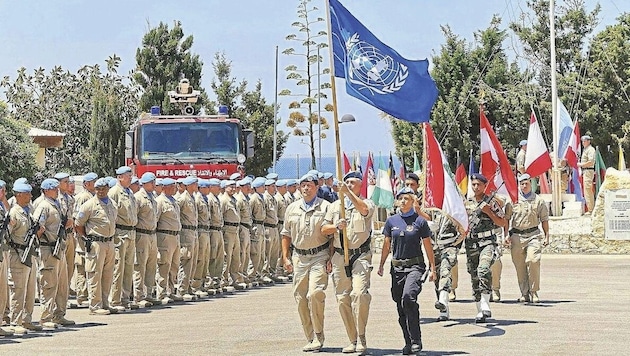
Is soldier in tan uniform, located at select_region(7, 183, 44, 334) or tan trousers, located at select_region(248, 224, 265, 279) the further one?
tan trousers, located at select_region(248, 224, 265, 279)

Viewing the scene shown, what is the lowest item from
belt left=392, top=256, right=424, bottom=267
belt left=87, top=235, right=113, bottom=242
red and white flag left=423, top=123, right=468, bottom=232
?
belt left=392, top=256, right=424, bottom=267

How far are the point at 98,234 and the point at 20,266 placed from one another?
91.4 inches

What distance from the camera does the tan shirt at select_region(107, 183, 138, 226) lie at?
1811 centimetres

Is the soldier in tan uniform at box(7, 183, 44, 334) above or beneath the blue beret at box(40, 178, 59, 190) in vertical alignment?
beneath

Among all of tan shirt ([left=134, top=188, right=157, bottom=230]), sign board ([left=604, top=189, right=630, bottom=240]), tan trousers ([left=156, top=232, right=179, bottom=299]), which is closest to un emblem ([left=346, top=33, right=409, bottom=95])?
tan shirt ([left=134, top=188, right=157, bottom=230])

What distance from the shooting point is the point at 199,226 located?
69.0ft

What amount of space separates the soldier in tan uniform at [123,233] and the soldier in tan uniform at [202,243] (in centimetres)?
255

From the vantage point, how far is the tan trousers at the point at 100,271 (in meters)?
17.3

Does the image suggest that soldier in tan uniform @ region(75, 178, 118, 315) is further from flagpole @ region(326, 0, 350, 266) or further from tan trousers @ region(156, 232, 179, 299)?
flagpole @ region(326, 0, 350, 266)

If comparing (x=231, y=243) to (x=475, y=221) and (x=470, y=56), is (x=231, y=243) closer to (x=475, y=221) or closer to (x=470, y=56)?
(x=475, y=221)

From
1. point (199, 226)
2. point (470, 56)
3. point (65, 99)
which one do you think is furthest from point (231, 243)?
point (65, 99)

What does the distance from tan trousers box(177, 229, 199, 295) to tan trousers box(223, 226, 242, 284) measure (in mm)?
1590

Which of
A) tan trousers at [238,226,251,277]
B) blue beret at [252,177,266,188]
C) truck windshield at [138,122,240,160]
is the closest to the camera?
tan trousers at [238,226,251,277]

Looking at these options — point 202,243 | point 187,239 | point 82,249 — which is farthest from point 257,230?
point 82,249
